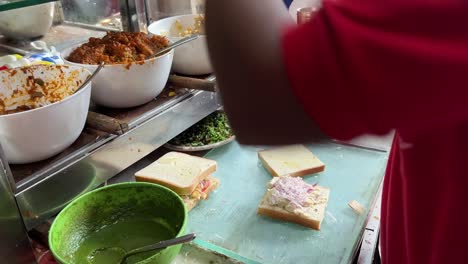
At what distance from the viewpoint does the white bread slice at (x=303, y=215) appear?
0.84 m

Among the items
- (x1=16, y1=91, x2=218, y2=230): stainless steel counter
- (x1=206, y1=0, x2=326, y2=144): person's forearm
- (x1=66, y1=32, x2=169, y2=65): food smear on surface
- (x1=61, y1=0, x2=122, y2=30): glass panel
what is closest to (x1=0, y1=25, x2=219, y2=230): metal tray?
(x1=16, y1=91, x2=218, y2=230): stainless steel counter

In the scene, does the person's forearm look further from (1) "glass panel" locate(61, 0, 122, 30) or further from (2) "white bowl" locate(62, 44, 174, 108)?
(1) "glass panel" locate(61, 0, 122, 30)

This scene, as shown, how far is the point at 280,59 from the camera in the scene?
0.31m

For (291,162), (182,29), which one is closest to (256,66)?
(291,162)

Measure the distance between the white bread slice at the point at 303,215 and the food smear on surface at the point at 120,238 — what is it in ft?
0.71

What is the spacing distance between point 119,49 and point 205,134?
0.31m

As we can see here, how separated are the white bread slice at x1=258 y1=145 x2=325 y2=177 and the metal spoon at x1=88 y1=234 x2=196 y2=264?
1.28 feet

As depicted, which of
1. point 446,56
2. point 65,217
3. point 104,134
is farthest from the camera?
point 104,134

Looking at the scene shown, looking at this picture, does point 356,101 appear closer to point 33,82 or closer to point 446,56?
point 446,56

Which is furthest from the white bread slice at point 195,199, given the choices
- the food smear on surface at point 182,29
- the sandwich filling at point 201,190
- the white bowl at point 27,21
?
the white bowl at point 27,21

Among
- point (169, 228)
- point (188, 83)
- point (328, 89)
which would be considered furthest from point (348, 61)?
point (188, 83)

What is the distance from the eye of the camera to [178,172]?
3.02 ft

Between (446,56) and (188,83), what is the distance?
77cm

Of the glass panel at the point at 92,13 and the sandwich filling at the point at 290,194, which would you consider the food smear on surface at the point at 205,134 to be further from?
the glass panel at the point at 92,13
